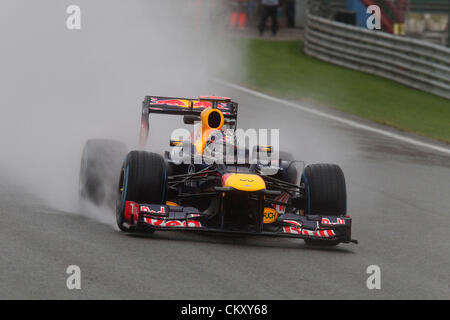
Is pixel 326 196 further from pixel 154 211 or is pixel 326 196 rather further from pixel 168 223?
pixel 154 211

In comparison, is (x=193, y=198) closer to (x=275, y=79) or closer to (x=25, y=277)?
(x=25, y=277)

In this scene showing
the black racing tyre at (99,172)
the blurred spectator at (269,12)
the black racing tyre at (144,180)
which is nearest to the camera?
the black racing tyre at (144,180)

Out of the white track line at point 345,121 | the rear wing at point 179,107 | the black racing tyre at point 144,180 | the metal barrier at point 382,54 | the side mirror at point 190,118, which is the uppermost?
the rear wing at point 179,107

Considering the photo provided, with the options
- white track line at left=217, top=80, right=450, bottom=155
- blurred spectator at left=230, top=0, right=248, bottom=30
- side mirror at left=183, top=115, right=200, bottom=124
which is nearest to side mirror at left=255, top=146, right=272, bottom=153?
side mirror at left=183, top=115, right=200, bottom=124

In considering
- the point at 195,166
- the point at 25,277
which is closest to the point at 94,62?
the point at 195,166

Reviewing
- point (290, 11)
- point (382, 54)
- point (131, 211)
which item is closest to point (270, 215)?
point (131, 211)

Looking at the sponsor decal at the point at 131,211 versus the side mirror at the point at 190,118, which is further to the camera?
the side mirror at the point at 190,118

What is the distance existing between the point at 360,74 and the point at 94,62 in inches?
318

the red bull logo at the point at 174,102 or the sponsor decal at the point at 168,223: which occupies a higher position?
the red bull logo at the point at 174,102

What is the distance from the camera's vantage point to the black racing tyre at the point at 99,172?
10562 millimetres

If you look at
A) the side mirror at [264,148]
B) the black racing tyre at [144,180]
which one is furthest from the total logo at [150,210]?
the side mirror at [264,148]

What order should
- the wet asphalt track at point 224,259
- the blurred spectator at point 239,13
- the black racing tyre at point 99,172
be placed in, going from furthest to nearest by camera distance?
the blurred spectator at point 239,13 → the black racing tyre at point 99,172 → the wet asphalt track at point 224,259

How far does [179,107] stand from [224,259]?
3.00 m

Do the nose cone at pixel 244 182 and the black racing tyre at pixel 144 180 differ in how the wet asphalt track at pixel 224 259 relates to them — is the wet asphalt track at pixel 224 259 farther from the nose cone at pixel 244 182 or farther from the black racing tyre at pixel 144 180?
the nose cone at pixel 244 182
